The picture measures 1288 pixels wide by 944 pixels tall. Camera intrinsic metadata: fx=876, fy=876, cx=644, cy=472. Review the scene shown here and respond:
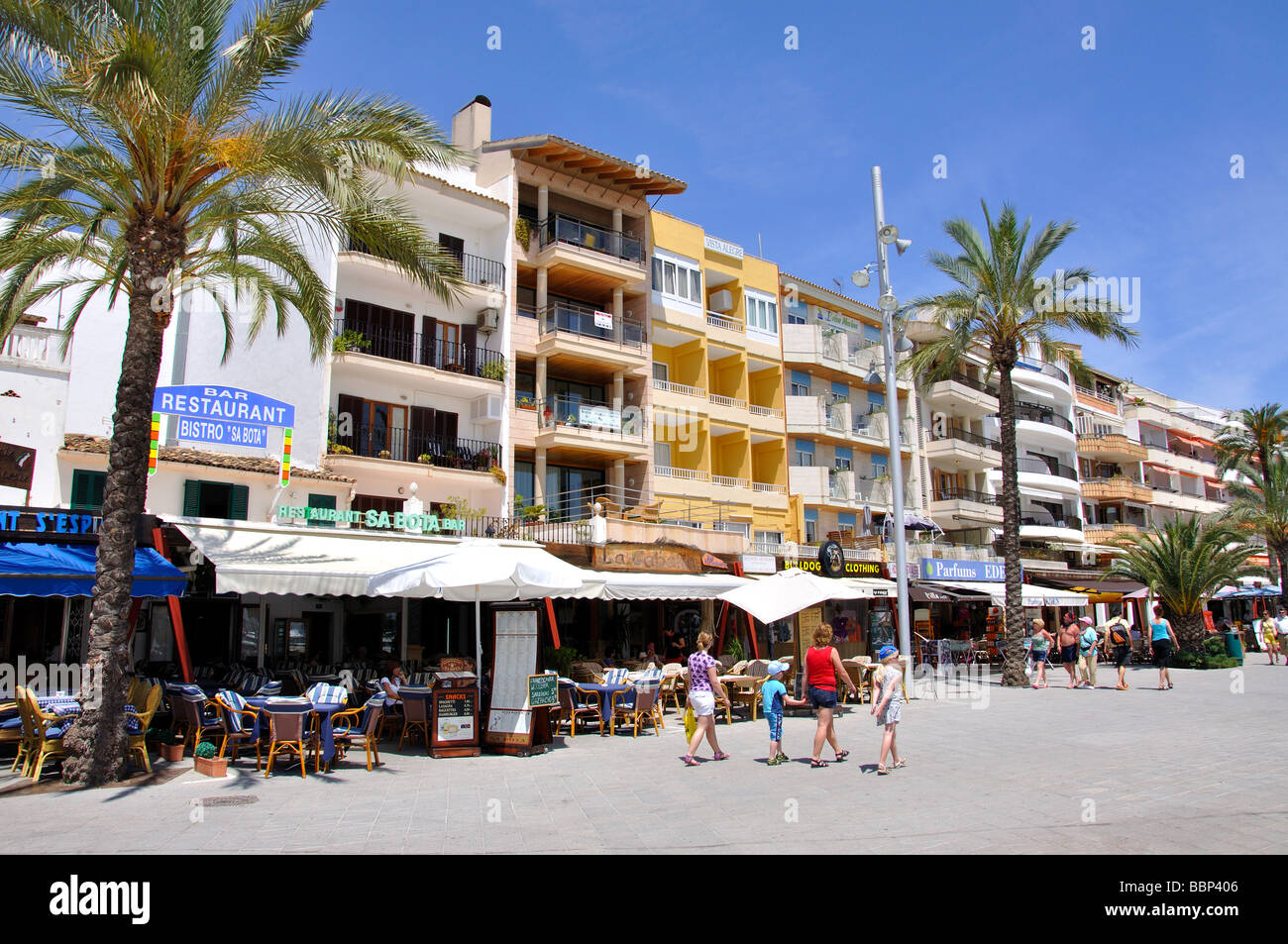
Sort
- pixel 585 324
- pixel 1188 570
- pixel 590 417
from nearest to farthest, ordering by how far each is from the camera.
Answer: pixel 590 417 < pixel 585 324 < pixel 1188 570

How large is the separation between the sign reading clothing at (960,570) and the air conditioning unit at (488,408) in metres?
18.5

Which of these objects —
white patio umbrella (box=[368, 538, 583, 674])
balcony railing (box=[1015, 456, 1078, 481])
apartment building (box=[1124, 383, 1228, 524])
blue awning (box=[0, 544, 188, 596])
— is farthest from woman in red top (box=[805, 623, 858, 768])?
apartment building (box=[1124, 383, 1228, 524])

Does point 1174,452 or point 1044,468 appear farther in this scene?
point 1174,452

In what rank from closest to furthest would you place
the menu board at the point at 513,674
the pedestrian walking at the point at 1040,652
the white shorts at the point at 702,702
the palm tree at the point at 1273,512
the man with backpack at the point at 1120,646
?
the white shorts at the point at 702,702
the menu board at the point at 513,674
the man with backpack at the point at 1120,646
the pedestrian walking at the point at 1040,652
the palm tree at the point at 1273,512

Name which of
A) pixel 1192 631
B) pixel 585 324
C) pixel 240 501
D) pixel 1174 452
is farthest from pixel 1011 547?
pixel 1174 452

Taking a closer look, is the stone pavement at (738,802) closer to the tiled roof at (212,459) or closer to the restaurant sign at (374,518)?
the restaurant sign at (374,518)

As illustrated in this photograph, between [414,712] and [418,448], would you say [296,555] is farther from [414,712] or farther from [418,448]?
[418,448]

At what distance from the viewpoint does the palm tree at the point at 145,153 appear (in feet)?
33.2

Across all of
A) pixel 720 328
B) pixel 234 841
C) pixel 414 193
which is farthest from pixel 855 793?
pixel 720 328

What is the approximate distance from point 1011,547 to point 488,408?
15496mm

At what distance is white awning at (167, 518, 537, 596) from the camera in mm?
13711

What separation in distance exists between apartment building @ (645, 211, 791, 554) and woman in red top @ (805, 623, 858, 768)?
1787cm

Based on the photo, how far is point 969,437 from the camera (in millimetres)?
43906

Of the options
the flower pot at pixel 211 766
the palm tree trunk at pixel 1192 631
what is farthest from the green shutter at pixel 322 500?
the palm tree trunk at pixel 1192 631
